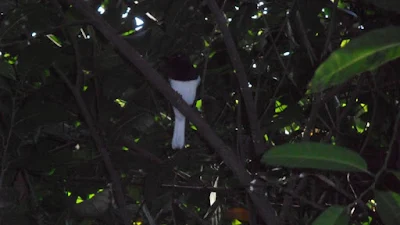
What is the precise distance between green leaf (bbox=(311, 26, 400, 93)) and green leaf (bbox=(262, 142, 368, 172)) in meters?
0.13

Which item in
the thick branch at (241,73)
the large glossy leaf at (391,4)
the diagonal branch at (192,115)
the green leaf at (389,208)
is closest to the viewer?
the green leaf at (389,208)

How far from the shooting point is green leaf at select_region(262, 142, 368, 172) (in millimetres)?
1000

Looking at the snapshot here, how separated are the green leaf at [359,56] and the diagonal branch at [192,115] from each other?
529 mm

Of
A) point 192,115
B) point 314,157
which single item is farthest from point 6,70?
point 314,157

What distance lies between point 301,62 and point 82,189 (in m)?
0.76

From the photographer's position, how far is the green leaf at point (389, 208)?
1.02 metres

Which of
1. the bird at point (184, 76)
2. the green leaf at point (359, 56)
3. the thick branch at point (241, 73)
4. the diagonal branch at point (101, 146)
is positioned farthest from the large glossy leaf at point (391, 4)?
the bird at point (184, 76)

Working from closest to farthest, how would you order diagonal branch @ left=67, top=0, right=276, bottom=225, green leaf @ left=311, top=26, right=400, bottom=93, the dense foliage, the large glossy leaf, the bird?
1. green leaf @ left=311, top=26, right=400, bottom=93
2. the large glossy leaf
3. diagonal branch @ left=67, top=0, right=276, bottom=225
4. the dense foliage
5. the bird

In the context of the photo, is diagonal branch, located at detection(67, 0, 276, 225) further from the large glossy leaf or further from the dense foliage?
the large glossy leaf

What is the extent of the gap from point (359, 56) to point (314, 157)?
0.17 meters

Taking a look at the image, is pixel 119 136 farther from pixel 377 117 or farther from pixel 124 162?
pixel 377 117

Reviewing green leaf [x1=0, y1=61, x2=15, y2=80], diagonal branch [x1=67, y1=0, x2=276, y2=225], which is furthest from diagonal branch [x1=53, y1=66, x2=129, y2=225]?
diagonal branch [x1=67, y1=0, x2=276, y2=225]

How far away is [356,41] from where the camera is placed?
909mm

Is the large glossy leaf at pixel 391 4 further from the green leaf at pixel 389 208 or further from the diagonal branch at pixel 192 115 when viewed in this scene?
the diagonal branch at pixel 192 115
